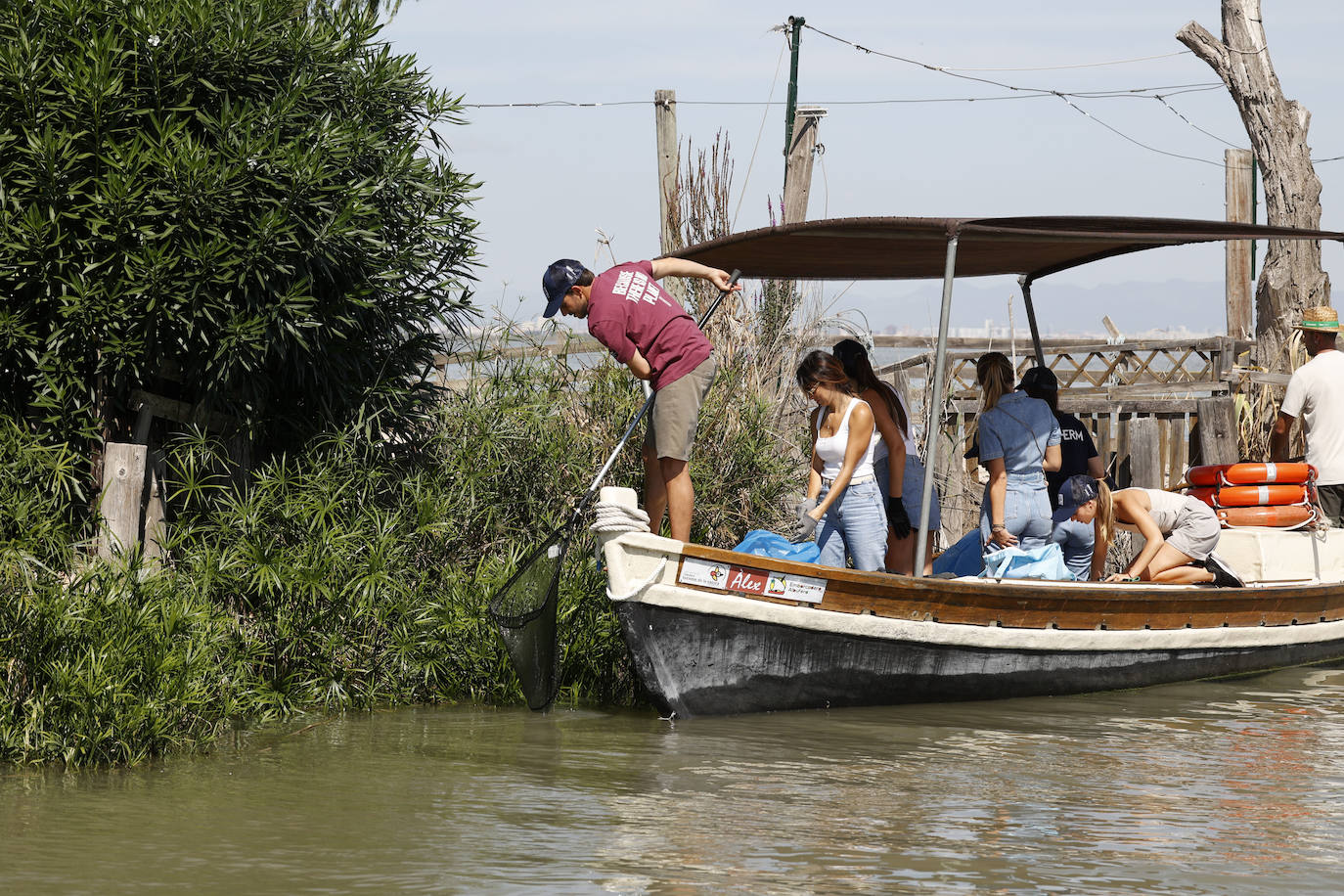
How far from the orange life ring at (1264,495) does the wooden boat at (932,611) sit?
216 millimetres

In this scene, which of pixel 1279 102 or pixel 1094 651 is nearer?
pixel 1094 651

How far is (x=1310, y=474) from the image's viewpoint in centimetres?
1012

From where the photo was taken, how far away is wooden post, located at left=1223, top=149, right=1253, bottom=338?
21.5 metres

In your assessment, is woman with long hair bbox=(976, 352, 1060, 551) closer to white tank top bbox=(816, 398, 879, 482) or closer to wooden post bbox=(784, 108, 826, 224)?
white tank top bbox=(816, 398, 879, 482)

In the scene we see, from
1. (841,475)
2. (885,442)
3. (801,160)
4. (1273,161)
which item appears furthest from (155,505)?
(1273,161)

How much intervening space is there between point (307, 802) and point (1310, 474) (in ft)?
23.9

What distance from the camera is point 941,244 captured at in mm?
8961

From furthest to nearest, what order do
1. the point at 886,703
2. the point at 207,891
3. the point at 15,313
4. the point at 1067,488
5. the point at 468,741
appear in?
the point at 1067,488 < the point at 886,703 < the point at 15,313 < the point at 468,741 < the point at 207,891

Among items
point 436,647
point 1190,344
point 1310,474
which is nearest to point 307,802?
point 436,647

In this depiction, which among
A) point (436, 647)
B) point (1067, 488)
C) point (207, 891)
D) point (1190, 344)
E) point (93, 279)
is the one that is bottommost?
point (207, 891)

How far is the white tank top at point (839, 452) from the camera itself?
8.20 m

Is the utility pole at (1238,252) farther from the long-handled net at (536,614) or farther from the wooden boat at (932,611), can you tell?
the long-handled net at (536,614)

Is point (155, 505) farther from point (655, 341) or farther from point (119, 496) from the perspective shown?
point (655, 341)

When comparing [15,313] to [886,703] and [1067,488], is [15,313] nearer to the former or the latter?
[886,703]
